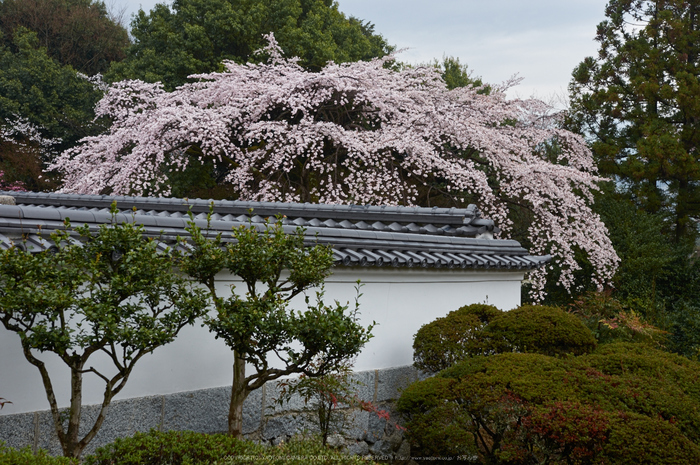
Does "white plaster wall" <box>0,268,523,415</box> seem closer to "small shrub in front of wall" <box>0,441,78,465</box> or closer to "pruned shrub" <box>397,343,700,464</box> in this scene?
"small shrub in front of wall" <box>0,441,78,465</box>

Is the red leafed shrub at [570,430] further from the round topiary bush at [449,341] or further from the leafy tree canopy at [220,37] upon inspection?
the leafy tree canopy at [220,37]

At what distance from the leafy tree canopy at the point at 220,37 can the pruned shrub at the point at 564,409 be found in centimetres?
1275

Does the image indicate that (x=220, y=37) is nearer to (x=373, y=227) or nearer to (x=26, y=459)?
(x=373, y=227)

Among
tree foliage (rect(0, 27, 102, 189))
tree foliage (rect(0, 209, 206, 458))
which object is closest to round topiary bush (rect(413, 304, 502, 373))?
tree foliage (rect(0, 209, 206, 458))

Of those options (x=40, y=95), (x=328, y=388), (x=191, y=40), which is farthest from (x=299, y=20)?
(x=328, y=388)

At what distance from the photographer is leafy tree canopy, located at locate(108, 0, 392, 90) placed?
16703mm

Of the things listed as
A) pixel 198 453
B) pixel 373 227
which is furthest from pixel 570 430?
pixel 373 227

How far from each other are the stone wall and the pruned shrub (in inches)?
20.3

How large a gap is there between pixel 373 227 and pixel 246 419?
2786mm

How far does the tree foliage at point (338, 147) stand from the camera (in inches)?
431

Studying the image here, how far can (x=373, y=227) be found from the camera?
6965mm

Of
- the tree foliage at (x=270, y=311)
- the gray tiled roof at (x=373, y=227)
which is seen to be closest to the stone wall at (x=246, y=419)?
the tree foliage at (x=270, y=311)

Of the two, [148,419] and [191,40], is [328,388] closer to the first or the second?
[148,419]

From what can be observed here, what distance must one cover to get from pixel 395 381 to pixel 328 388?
1.80 m
